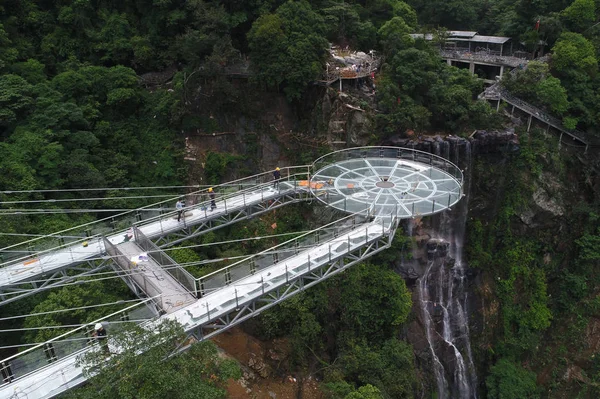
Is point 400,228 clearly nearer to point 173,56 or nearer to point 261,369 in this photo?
point 261,369

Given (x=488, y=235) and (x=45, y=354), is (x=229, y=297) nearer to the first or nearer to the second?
(x=45, y=354)

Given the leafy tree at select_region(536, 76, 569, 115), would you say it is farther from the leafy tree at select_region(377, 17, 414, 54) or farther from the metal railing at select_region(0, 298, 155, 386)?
the metal railing at select_region(0, 298, 155, 386)

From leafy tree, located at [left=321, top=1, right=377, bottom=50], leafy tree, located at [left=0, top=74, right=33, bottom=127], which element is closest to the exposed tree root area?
leafy tree, located at [left=0, top=74, right=33, bottom=127]

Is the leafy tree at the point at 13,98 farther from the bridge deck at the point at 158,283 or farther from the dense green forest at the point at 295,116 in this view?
the bridge deck at the point at 158,283

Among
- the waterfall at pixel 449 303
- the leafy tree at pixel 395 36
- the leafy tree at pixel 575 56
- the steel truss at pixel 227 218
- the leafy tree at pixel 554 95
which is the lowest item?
the waterfall at pixel 449 303

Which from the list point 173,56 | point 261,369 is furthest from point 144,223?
point 173,56

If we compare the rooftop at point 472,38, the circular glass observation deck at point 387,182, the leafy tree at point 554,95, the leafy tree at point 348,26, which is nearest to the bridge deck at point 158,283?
the circular glass observation deck at point 387,182
